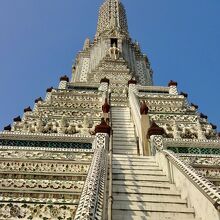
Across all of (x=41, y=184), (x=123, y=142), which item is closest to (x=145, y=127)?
(x=123, y=142)

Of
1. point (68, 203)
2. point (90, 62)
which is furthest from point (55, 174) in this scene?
point (90, 62)

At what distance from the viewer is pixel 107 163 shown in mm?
9125

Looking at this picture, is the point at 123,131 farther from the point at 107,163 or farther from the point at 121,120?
the point at 107,163

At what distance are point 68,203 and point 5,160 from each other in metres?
2.98

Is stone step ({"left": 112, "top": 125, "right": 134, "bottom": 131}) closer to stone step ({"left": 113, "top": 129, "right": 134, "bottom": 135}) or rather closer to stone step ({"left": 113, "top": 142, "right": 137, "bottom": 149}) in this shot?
stone step ({"left": 113, "top": 129, "right": 134, "bottom": 135})

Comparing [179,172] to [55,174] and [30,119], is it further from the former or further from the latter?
[30,119]

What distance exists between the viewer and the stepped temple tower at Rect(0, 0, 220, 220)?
7.07 metres

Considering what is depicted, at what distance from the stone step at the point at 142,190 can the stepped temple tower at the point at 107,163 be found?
22mm

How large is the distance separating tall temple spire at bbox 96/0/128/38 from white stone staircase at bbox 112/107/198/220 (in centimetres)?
2789

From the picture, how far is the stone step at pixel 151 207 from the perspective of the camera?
23.6 feet

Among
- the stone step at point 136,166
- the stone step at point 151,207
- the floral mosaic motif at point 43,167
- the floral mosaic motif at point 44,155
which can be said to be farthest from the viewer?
the floral mosaic motif at point 44,155

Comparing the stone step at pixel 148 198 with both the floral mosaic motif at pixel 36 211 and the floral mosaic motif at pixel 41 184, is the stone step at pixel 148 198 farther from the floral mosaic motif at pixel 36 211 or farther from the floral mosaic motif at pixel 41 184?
the floral mosaic motif at pixel 41 184

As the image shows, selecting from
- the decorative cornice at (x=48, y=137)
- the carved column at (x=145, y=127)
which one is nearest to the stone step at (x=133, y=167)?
the carved column at (x=145, y=127)

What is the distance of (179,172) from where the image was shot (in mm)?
8336
